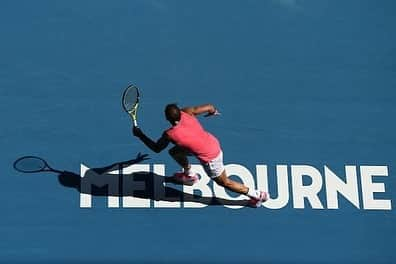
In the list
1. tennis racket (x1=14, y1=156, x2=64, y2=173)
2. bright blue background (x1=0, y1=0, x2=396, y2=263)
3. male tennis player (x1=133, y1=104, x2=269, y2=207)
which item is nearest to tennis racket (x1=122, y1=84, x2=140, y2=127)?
male tennis player (x1=133, y1=104, x2=269, y2=207)

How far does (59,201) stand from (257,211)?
1.84 m

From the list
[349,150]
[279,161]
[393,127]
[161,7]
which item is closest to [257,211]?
[279,161]

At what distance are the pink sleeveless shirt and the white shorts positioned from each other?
0.12ft

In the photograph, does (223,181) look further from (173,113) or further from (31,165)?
(31,165)

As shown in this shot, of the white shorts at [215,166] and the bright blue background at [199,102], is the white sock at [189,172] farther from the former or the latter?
the white shorts at [215,166]

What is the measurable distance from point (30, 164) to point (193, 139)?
1724mm

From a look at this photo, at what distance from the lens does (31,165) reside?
25.7ft

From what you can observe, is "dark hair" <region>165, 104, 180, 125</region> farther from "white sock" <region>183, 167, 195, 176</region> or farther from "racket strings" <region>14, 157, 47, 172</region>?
"racket strings" <region>14, 157, 47, 172</region>

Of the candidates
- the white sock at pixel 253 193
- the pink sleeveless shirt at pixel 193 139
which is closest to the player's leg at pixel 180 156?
the pink sleeveless shirt at pixel 193 139

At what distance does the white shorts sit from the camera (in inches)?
286

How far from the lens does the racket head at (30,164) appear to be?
7801mm

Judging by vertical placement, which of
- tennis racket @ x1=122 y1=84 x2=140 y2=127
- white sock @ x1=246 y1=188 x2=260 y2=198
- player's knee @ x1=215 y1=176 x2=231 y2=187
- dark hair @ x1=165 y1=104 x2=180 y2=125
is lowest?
white sock @ x1=246 y1=188 x2=260 y2=198

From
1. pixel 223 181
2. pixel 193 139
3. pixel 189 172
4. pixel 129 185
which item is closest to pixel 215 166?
pixel 223 181

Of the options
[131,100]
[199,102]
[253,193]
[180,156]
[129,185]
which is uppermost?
[199,102]
